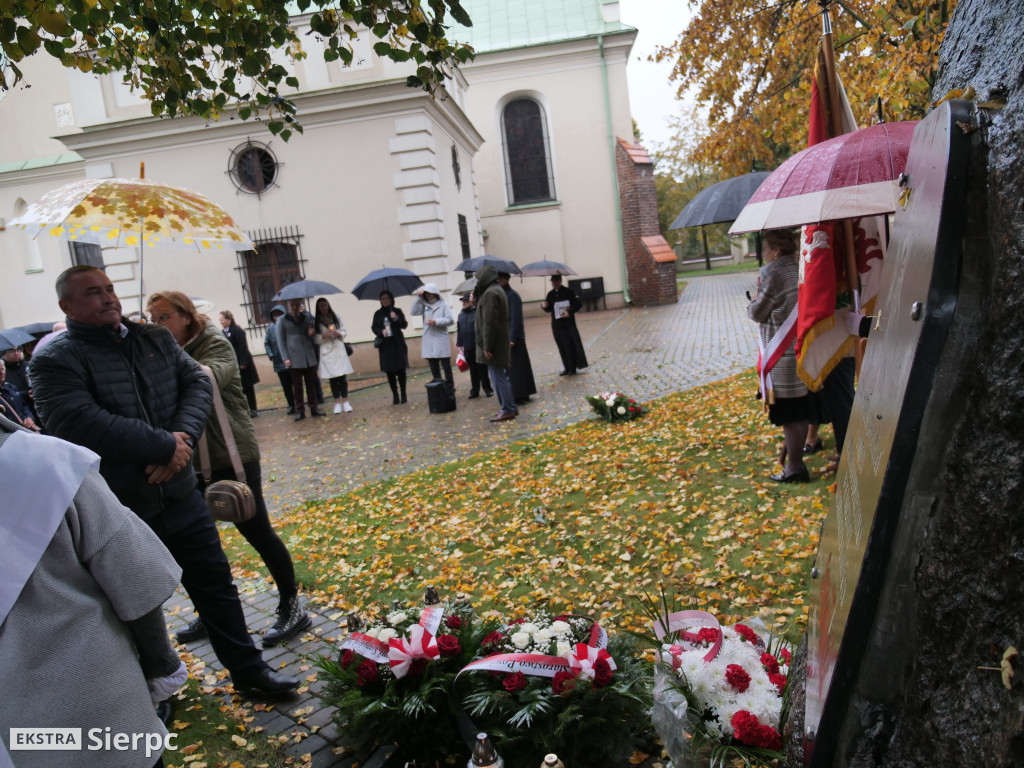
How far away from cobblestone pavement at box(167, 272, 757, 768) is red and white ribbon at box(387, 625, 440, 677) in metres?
0.37

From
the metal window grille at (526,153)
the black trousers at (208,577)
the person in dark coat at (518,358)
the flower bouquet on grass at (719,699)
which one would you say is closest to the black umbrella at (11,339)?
the black trousers at (208,577)

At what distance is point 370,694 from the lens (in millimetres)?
2977

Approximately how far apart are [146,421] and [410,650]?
1.63 m

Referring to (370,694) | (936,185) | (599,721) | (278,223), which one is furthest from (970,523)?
(278,223)

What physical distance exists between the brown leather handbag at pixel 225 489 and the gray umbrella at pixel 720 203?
517 cm

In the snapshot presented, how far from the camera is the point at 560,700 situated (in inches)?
104

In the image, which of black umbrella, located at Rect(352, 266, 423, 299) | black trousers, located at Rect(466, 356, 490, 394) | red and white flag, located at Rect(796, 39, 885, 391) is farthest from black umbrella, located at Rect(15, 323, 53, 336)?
red and white flag, located at Rect(796, 39, 885, 391)

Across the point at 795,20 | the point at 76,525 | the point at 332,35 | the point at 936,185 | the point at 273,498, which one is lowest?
the point at 273,498

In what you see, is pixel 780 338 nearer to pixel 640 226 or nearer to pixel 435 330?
pixel 435 330

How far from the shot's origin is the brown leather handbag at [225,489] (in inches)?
145

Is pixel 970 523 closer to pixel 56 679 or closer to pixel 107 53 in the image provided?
pixel 56 679

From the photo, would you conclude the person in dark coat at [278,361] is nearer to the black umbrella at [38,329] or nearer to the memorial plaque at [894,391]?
the black umbrella at [38,329]

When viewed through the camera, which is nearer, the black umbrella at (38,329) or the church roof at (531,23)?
the black umbrella at (38,329)

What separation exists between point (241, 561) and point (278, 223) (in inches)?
469
